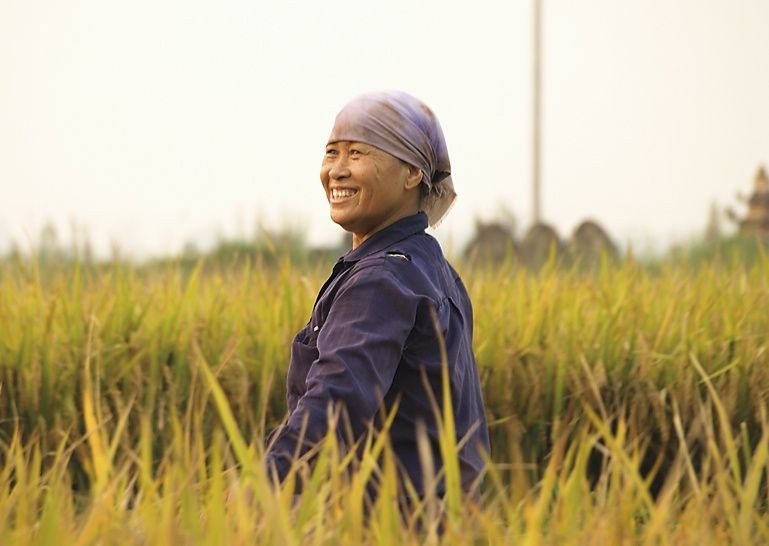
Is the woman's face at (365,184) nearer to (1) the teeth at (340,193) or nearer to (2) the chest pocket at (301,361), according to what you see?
(1) the teeth at (340,193)

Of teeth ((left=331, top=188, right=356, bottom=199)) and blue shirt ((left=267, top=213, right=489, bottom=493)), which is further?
teeth ((left=331, top=188, right=356, bottom=199))

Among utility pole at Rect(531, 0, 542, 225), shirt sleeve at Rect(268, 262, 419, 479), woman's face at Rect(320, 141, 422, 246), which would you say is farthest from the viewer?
utility pole at Rect(531, 0, 542, 225)

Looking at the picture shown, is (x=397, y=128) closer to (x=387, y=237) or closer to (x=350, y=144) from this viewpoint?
(x=350, y=144)

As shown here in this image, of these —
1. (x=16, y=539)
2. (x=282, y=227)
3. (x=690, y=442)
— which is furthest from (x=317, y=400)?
(x=282, y=227)

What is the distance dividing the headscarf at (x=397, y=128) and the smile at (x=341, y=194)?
87 millimetres

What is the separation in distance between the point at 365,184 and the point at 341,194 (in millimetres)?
51

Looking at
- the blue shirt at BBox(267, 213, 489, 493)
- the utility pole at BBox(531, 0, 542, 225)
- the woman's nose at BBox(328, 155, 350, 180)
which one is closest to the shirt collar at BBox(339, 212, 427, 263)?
the blue shirt at BBox(267, 213, 489, 493)

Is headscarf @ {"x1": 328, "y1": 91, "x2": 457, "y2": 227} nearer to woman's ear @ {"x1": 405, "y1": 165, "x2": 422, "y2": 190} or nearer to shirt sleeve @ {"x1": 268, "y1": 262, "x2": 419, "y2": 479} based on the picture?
woman's ear @ {"x1": 405, "y1": 165, "x2": 422, "y2": 190}

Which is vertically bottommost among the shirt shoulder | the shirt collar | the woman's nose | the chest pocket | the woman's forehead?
the chest pocket

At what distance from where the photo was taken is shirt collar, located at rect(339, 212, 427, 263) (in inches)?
79.8

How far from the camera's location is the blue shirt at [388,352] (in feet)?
5.86

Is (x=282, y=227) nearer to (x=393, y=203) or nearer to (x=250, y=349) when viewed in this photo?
(x=250, y=349)

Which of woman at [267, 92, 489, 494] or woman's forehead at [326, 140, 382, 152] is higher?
woman's forehead at [326, 140, 382, 152]

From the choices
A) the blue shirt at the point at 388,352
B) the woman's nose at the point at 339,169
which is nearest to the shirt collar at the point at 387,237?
the blue shirt at the point at 388,352
